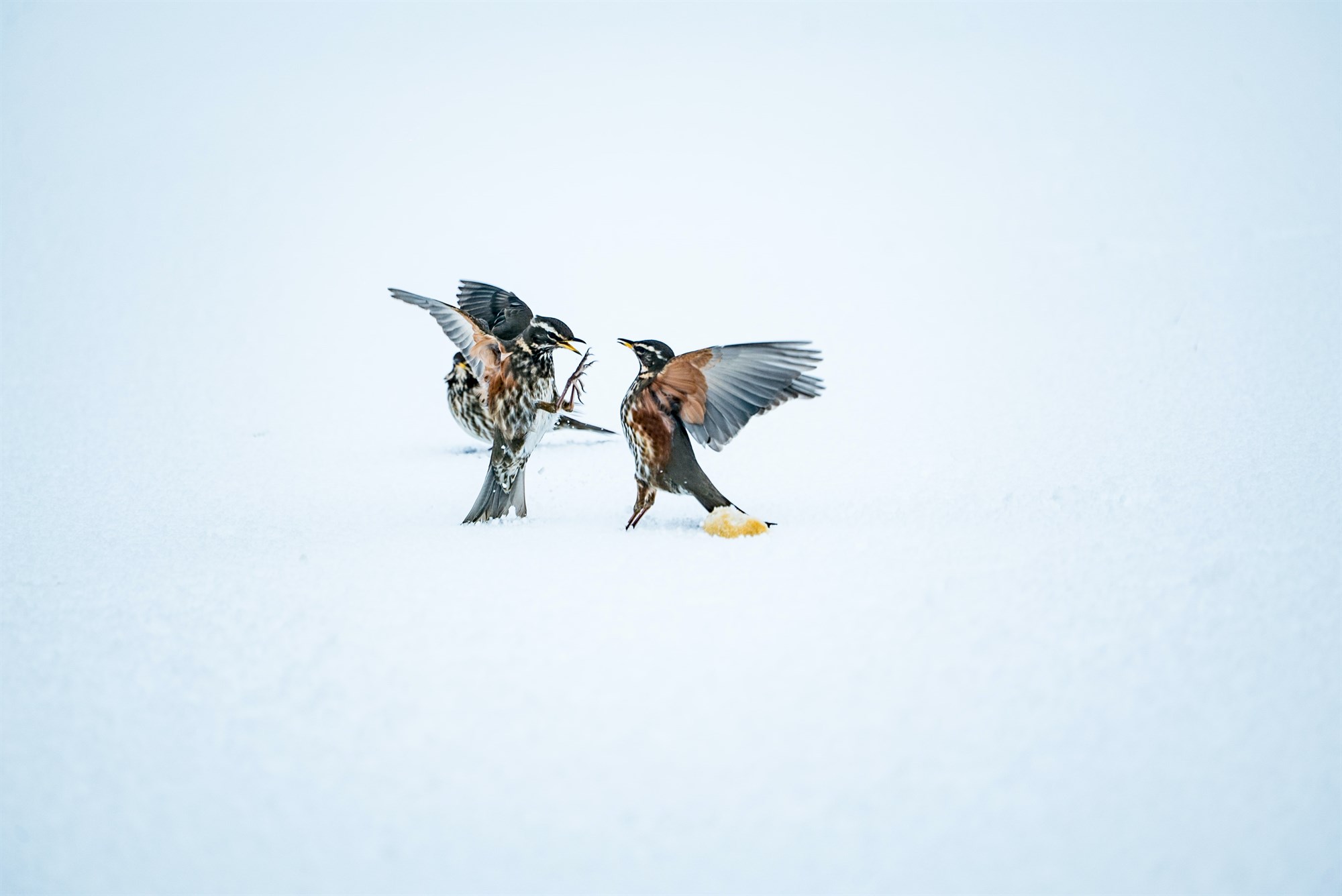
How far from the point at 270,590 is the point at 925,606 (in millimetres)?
1924

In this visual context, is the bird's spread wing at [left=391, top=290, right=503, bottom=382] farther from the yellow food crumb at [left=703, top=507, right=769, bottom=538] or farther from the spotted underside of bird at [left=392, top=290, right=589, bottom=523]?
the yellow food crumb at [left=703, top=507, right=769, bottom=538]

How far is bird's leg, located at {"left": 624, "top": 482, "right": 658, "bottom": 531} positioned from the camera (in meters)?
3.89

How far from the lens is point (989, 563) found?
2959mm

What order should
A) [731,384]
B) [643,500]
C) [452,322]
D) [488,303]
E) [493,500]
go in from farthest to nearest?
[488,303] < [493,500] < [643,500] < [452,322] < [731,384]

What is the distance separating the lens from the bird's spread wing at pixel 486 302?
449cm

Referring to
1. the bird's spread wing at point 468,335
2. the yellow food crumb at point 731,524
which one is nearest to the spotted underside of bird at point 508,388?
the bird's spread wing at point 468,335

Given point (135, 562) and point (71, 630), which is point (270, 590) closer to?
Answer: point (71, 630)

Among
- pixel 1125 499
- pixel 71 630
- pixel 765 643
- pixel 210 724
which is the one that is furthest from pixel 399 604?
pixel 1125 499

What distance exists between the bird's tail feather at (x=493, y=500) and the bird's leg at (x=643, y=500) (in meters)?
0.54


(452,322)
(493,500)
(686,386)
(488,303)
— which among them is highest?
(488,303)

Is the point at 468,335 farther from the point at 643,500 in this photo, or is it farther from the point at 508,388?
the point at 643,500

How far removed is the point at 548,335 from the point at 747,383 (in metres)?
0.86

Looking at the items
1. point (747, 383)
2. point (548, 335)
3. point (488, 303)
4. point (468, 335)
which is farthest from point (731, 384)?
point (488, 303)

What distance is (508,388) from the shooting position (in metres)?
3.95
